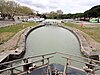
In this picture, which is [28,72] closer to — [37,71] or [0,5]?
[37,71]

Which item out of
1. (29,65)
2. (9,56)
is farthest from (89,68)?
(9,56)

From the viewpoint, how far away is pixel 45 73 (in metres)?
10.5

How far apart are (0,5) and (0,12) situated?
2.93 meters

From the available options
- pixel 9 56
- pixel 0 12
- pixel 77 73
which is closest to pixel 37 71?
pixel 77 73

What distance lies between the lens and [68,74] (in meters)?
10.5

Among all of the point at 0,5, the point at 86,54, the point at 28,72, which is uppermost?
the point at 0,5

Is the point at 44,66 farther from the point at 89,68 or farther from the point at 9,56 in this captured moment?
the point at 9,56

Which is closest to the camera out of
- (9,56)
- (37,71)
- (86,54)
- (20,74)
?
(20,74)

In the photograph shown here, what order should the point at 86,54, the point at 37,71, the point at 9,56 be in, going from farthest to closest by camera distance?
the point at 86,54, the point at 9,56, the point at 37,71

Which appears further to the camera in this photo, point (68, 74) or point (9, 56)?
point (9, 56)

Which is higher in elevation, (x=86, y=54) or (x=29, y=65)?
(x=29, y=65)

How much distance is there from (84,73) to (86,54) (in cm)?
899

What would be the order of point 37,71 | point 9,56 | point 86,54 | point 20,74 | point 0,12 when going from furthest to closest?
point 0,12, point 86,54, point 9,56, point 37,71, point 20,74

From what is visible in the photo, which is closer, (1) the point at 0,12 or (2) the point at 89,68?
(2) the point at 89,68
